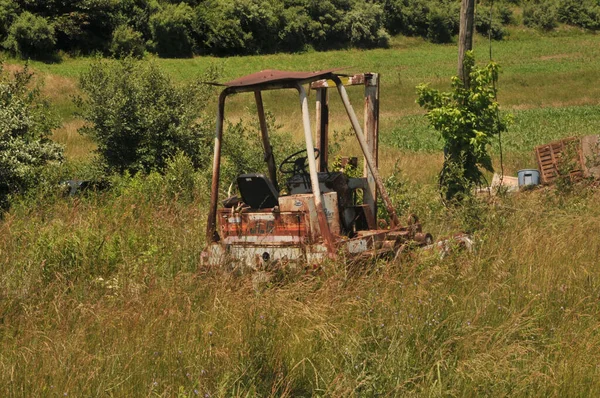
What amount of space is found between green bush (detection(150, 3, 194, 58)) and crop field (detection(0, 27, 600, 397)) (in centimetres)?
5800

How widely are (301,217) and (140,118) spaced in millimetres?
7603

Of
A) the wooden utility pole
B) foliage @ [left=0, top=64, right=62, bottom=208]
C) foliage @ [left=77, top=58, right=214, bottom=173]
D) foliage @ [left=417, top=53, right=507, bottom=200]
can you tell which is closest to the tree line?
foliage @ [left=77, top=58, right=214, bottom=173]

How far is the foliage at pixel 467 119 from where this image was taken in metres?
9.66

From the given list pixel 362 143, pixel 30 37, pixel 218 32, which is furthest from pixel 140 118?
pixel 218 32

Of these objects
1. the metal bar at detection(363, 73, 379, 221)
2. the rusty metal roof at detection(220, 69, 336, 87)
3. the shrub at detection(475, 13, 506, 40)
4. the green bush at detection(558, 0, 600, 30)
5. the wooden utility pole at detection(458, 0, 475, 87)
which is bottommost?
the shrub at detection(475, 13, 506, 40)

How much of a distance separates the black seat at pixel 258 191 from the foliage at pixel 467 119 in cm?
321

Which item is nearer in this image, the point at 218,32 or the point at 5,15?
the point at 5,15

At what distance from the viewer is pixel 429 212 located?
30.1 feet

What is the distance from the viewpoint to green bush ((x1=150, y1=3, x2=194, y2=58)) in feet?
214

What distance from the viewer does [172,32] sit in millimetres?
65562

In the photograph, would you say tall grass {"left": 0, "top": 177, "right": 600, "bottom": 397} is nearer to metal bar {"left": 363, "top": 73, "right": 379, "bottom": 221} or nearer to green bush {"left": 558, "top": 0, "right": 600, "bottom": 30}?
metal bar {"left": 363, "top": 73, "right": 379, "bottom": 221}

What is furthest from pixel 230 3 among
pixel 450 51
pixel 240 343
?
pixel 240 343

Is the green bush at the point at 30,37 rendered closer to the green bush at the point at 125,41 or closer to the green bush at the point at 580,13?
the green bush at the point at 125,41

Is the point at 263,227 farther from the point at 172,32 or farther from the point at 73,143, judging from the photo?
the point at 172,32
